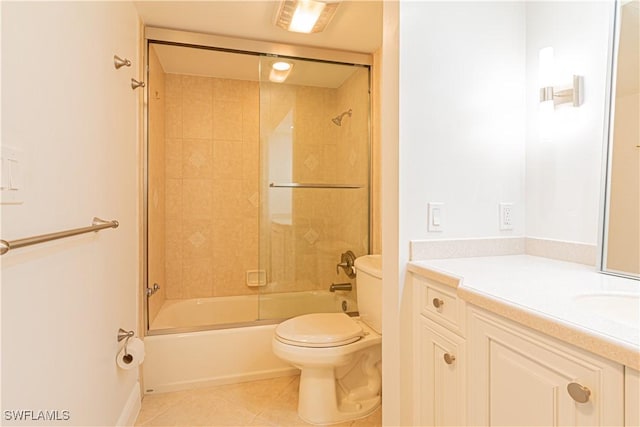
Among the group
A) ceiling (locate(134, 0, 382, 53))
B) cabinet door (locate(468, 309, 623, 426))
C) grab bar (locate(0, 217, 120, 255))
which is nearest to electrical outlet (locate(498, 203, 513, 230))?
cabinet door (locate(468, 309, 623, 426))

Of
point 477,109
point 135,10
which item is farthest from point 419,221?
point 135,10

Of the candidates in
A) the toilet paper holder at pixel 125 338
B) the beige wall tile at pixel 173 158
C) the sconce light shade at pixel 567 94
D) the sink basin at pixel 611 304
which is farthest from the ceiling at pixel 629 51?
the beige wall tile at pixel 173 158

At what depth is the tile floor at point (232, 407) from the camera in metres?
1.82

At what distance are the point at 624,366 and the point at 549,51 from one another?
1266 millimetres

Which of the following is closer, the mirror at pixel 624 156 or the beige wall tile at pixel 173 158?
the mirror at pixel 624 156

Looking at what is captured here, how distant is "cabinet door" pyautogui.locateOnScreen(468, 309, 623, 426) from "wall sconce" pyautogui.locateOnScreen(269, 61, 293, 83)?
205cm

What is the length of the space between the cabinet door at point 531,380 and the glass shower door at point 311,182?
1.59 metres

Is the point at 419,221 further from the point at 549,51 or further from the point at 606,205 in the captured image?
the point at 549,51

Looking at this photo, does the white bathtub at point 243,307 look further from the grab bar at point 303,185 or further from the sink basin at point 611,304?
the sink basin at point 611,304

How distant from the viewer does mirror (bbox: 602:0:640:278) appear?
1159 mm

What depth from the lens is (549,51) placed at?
4.59 feet

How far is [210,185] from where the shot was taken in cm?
303

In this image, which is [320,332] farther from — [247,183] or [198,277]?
[247,183]

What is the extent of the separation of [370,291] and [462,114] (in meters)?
1.04
